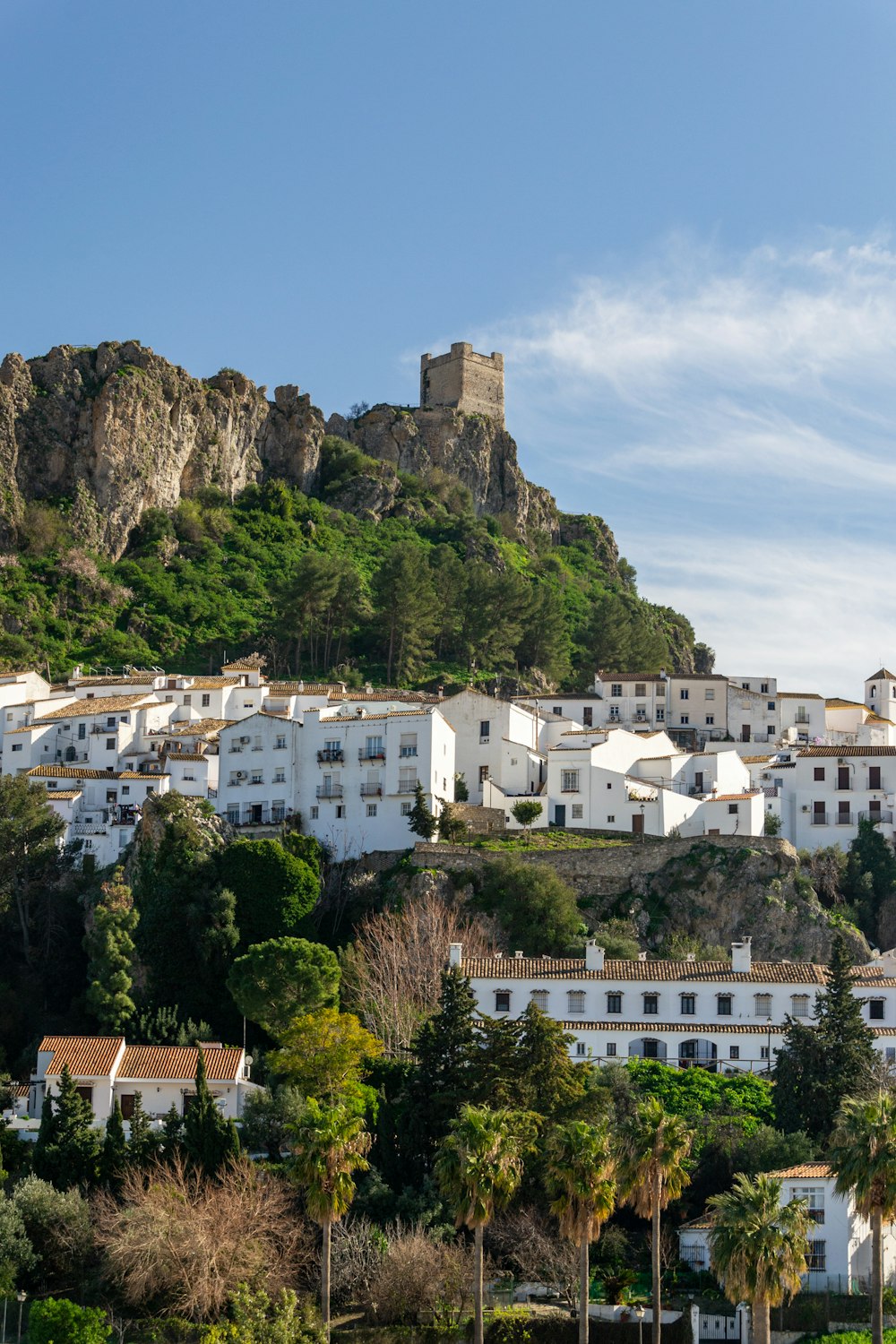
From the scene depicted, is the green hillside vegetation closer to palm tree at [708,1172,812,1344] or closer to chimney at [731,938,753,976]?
chimney at [731,938,753,976]

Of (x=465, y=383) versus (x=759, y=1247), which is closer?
(x=759, y=1247)

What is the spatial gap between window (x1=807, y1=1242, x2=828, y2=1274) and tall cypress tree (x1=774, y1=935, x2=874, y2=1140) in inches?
235

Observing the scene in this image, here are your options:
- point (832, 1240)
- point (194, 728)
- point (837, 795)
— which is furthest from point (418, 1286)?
point (837, 795)

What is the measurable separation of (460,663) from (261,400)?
32.8 metres

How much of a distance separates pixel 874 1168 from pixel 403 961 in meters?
28.6

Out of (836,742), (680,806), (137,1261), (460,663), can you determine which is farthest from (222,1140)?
(460,663)

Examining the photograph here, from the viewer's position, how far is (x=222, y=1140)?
186ft

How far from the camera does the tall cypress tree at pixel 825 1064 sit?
198 feet

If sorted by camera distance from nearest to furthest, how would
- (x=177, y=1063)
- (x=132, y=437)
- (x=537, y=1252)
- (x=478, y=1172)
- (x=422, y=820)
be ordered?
(x=478, y=1172)
(x=537, y=1252)
(x=177, y=1063)
(x=422, y=820)
(x=132, y=437)

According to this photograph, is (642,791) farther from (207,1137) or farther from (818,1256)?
(818,1256)

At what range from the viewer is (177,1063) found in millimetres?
65500

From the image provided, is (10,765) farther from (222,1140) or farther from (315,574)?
(222,1140)

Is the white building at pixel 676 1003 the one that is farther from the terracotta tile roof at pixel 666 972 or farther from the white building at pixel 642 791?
the white building at pixel 642 791

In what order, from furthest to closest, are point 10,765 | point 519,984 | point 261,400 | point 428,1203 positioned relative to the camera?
point 261,400, point 10,765, point 519,984, point 428,1203
